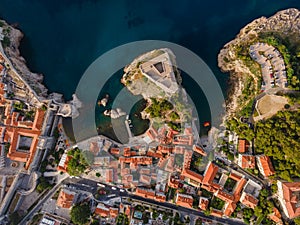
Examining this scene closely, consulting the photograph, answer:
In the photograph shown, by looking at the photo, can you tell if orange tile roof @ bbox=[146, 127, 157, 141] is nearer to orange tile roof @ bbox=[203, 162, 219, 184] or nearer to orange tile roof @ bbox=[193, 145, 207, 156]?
orange tile roof @ bbox=[193, 145, 207, 156]

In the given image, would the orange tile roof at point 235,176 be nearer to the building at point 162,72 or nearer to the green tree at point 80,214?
the building at point 162,72

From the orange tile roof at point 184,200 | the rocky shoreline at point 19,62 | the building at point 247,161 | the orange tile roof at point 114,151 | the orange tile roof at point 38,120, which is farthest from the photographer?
A: the orange tile roof at point 114,151

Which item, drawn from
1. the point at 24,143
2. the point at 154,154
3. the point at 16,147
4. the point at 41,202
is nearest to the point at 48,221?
the point at 41,202

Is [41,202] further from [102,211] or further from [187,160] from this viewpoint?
[187,160]

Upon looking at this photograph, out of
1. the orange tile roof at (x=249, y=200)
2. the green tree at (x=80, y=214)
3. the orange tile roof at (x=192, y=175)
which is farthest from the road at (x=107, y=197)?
the orange tile roof at (x=192, y=175)

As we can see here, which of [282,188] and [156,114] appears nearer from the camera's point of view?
[282,188]

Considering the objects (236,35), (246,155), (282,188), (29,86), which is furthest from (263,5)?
(29,86)

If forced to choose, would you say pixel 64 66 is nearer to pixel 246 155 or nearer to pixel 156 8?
pixel 156 8
